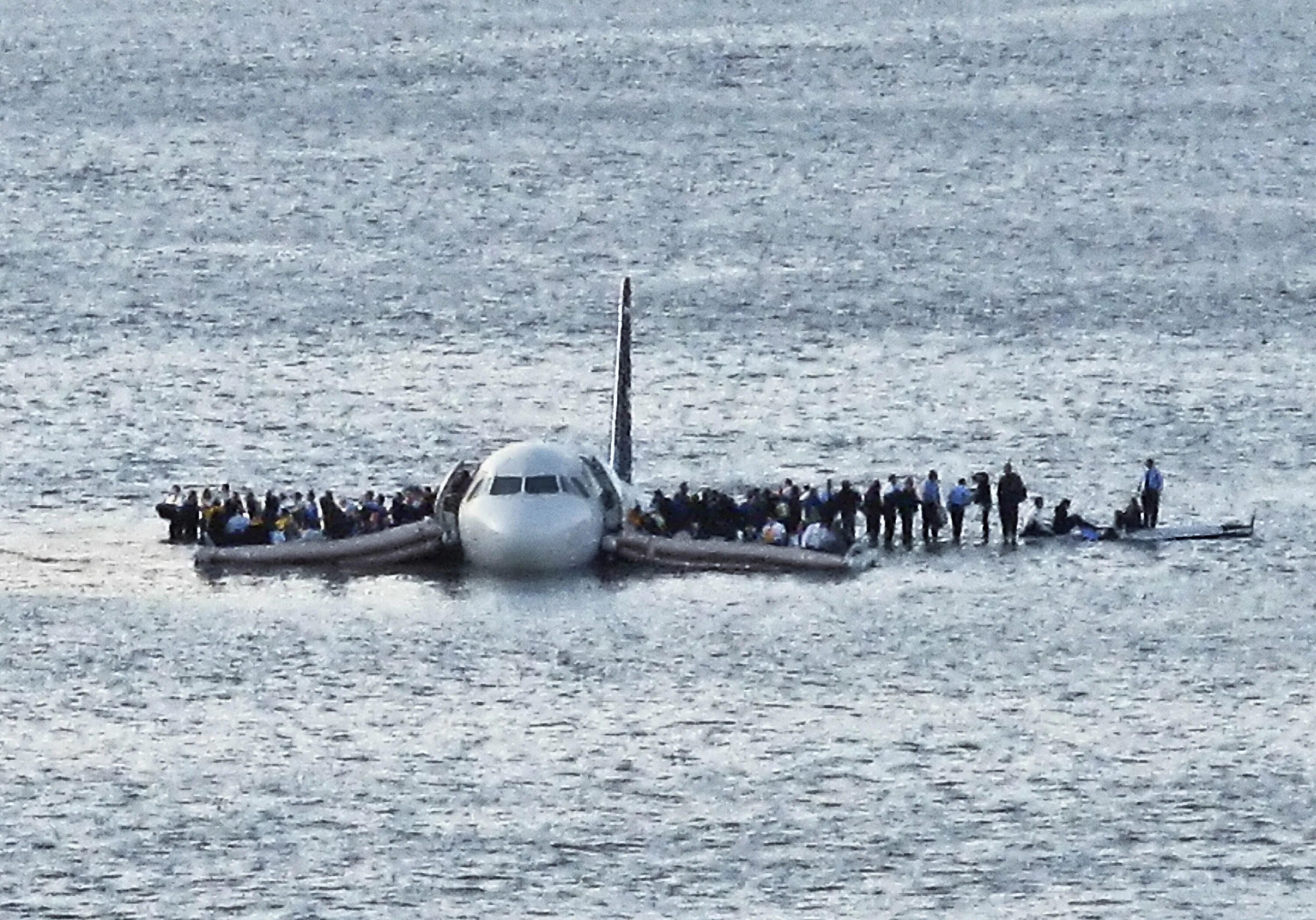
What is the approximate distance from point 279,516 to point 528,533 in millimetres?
8382

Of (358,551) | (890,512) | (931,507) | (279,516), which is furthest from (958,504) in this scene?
(279,516)

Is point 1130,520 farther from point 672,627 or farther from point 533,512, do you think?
point 533,512

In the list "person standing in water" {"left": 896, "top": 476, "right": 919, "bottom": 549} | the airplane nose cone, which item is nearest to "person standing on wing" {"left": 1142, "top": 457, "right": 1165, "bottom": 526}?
"person standing in water" {"left": 896, "top": 476, "right": 919, "bottom": 549}

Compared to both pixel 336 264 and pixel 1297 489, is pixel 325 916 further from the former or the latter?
pixel 336 264

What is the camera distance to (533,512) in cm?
9075

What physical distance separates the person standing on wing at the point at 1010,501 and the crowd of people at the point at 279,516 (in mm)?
14241

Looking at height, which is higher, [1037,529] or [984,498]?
[984,498]

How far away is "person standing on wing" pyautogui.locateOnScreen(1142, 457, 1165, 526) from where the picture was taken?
97.6m

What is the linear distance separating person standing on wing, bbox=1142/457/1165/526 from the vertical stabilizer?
1373cm

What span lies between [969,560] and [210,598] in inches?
744

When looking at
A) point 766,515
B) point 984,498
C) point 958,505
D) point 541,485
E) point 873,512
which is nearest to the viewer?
point 541,485

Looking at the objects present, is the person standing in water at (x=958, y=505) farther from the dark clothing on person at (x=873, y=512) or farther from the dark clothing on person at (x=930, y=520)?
the dark clothing on person at (x=873, y=512)

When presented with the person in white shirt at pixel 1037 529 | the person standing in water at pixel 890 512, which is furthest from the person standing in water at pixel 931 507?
the person in white shirt at pixel 1037 529

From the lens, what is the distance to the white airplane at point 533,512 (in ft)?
298
